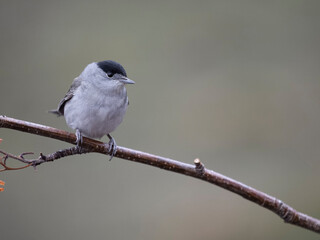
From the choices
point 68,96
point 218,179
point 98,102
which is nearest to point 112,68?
point 98,102

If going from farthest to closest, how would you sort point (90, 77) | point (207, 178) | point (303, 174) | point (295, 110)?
point (295, 110) → point (303, 174) → point (90, 77) → point (207, 178)

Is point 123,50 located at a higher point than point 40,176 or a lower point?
higher

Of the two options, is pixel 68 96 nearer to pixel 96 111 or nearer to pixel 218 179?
pixel 96 111

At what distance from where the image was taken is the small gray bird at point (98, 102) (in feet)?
8.78

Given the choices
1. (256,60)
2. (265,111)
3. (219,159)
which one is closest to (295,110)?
(265,111)

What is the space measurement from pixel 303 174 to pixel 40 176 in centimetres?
293

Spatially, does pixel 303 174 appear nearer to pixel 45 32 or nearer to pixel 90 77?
pixel 90 77

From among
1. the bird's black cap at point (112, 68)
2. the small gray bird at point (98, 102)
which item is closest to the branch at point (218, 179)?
the small gray bird at point (98, 102)

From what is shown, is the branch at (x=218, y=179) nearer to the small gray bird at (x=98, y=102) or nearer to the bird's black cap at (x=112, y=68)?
the small gray bird at (x=98, y=102)

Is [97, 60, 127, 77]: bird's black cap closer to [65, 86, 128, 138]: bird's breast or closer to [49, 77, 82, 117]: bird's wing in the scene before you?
[65, 86, 128, 138]: bird's breast

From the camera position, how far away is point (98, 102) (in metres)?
2.72

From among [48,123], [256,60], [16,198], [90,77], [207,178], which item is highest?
[256,60]

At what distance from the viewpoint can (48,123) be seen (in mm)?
4414

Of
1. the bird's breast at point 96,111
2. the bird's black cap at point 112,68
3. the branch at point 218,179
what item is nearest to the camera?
the branch at point 218,179
